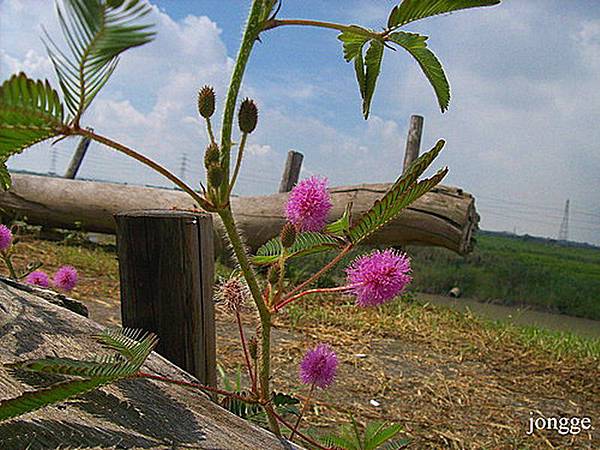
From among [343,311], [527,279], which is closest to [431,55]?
[343,311]

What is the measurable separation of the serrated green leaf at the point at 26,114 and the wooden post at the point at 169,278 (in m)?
0.55

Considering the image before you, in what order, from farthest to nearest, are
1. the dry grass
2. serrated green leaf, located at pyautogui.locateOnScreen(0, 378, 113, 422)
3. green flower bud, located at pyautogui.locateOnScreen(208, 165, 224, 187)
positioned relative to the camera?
the dry grass → green flower bud, located at pyautogui.locateOnScreen(208, 165, 224, 187) → serrated green leaf, located at pyautogui.locateOnScreen(0, 378, 113, 422)

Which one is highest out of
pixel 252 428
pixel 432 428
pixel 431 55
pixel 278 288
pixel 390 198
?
pixel 431 55

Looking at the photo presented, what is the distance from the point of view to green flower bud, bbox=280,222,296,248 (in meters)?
0.75

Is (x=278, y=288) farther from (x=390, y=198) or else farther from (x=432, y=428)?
(x=432, y=428)

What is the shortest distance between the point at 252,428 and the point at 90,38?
537 millimetres

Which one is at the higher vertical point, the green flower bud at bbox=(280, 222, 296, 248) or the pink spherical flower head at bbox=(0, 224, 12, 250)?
the green flower bud at bbox=(280, 222, 296, 248)

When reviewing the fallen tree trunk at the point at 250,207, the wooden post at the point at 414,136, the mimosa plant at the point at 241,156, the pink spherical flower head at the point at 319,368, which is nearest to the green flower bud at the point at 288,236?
the mimosa plant at the point at 241,156

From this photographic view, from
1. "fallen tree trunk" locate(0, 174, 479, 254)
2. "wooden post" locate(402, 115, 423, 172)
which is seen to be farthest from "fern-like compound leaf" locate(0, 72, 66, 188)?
"wooden post" locate(402, 115, 423, 172)

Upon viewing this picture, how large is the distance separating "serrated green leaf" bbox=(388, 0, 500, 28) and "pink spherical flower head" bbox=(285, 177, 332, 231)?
0.87 feet

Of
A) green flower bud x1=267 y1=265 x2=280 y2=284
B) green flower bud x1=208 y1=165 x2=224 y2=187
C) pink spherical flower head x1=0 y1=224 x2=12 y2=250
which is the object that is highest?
green flower bud x1=208 y1=165 x2=224 y2=187

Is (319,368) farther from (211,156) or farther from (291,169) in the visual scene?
(291,169)

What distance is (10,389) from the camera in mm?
724

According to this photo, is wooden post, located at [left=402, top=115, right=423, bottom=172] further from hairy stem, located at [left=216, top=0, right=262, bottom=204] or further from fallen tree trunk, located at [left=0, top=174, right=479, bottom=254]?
hairy stem, located at [left=216, top=0, right=262, bottom=204]
